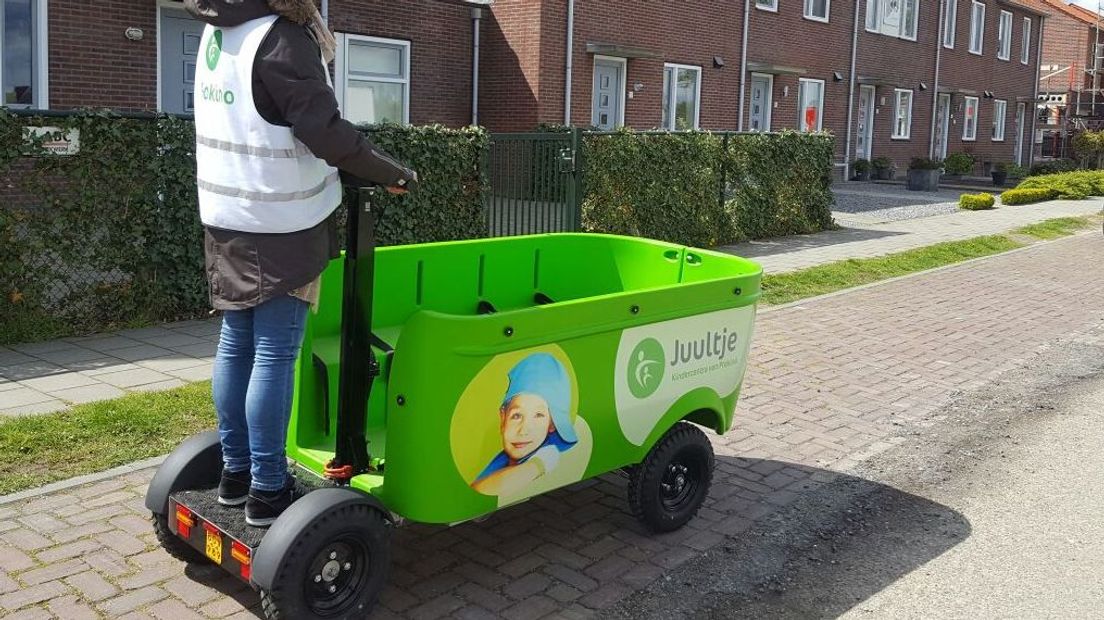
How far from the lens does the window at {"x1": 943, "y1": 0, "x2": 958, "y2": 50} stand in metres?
33.3

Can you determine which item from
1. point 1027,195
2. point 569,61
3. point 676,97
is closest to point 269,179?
point 569,61

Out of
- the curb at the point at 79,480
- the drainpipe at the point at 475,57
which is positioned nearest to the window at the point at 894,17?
the drainpipe at the point at 475,57

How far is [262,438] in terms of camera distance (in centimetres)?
359

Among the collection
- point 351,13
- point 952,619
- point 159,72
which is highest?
point 351,13

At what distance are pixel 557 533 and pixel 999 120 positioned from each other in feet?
128

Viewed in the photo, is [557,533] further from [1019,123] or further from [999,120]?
[1019,123]

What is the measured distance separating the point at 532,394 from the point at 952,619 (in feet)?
5.71

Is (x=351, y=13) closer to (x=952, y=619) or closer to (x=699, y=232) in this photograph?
(x=699, y=232)

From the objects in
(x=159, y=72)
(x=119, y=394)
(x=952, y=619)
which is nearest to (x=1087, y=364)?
(x=952, y=619)

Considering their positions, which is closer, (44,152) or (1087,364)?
(44,152)

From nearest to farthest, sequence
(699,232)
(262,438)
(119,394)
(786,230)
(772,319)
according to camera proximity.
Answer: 1. (262,438)
2. (119,394)
3. (772,319)
4. (699,232)
5. (786,230)

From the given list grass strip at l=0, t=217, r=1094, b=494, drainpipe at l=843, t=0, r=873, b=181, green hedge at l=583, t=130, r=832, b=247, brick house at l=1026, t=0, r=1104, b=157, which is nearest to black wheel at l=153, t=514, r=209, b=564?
grass strip at l=0, t=217, r=1094, b=494

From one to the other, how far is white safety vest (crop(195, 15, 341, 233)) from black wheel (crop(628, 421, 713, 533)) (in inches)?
69.4

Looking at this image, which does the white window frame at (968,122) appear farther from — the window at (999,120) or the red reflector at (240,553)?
the red reflector at (240,553)
